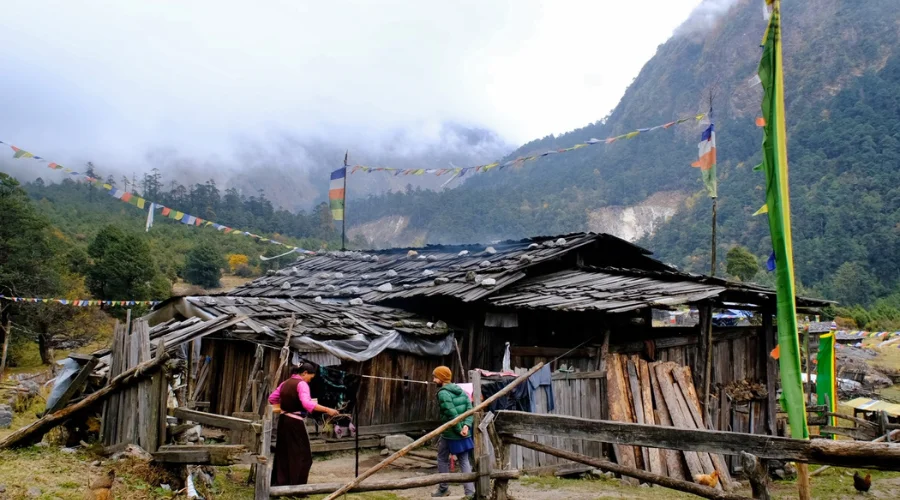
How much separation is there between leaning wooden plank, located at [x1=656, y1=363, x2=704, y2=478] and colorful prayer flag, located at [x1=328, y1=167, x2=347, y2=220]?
13.9m

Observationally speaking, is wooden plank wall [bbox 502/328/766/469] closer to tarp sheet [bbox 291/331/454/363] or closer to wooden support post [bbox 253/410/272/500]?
tarp sheet [bbox 291/331/454/363]

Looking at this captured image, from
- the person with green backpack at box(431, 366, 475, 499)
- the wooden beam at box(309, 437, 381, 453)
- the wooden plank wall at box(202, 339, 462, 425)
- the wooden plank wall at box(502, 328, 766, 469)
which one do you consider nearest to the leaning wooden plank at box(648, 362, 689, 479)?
the wooden plank wall at box(502, 328, 766, 469)

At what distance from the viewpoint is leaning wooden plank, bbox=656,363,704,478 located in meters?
9.38

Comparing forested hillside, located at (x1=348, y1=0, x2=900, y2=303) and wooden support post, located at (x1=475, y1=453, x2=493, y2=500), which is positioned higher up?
forested hillside, located at (x1=348, y1=0, x2=900, y2=303)

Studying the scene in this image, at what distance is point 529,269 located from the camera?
1243 centimetres

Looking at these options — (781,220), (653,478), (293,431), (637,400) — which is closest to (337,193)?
(637,400)

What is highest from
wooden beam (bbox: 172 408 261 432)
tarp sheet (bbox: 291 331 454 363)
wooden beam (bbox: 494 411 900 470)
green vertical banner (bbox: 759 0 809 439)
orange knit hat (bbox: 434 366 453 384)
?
green vertical banner (bbox: 759 0 809 439)

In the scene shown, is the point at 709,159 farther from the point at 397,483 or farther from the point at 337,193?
the point at 397,483

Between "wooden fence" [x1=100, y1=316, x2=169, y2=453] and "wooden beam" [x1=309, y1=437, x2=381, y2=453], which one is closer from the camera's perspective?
"wooden fence" [x1=100, y1=316, x2=169, y2=453]

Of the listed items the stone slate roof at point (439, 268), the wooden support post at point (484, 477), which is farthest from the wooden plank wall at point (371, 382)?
the wooden support post at point (484, 477)

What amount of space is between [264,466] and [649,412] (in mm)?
6302

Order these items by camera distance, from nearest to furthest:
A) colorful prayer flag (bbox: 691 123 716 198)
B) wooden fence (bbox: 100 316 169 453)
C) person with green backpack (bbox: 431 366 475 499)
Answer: wooden fence (bbox: 100 316 169 453), person with green backpack (bbox: 431 366 475 499), colorful prayer flag (bbox: 691 123 716 198)

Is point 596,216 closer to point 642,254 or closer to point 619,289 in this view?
point 642,254

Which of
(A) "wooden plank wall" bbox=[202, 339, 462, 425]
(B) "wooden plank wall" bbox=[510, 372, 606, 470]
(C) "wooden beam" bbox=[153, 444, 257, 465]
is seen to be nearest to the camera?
(C) "wooden beam" bbox=[153, 444, 257, 465]
